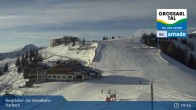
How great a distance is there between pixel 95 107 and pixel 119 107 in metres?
0.47

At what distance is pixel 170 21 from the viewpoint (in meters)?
8.81

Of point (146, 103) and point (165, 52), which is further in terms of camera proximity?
point (165, 52)

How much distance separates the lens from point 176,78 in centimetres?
2658

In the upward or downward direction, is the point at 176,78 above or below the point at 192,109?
below

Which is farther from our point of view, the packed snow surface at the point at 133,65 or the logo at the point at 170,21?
the packed snow surface at the point at 133,65

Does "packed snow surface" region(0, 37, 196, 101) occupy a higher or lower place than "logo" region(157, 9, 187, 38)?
lower

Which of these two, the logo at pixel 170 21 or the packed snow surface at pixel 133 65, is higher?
the logo at pixel 170 21

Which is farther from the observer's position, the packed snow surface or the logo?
the packed snow surface

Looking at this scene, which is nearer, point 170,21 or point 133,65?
point 170,21

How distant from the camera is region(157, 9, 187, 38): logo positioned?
8875 mm

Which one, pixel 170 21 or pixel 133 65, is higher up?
pixel 170 21

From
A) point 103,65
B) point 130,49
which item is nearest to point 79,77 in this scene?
point 103,65

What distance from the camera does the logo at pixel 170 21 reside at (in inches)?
349

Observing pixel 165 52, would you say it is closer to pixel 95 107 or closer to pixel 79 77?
pixel 79 77
